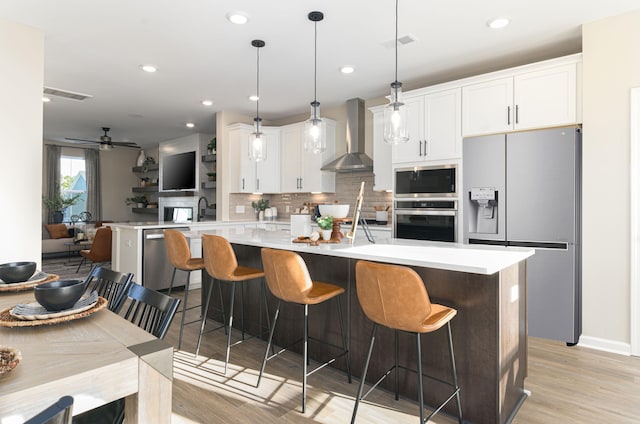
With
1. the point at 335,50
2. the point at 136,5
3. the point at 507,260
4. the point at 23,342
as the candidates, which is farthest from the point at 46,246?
the point at 507,260

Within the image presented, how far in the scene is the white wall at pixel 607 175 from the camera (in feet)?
9.77

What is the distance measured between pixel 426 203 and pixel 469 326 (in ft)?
7.49

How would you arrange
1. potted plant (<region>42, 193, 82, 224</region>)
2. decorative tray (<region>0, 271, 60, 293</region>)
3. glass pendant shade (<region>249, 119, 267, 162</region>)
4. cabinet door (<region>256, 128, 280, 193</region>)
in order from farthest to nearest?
1. potted plant (<region>42, 193, 82, 224</region>)
2. cabinet door (<region>256, 128, 280, 193</region>)
3. glass pendant shade (<region>249, 119, 267, 162</region>)
4. decorative tray (<region>0, 271, 60, 293</region>)

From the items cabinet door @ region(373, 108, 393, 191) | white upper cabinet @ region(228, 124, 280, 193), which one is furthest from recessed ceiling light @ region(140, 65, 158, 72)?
Answer: cabinet door @ region(373, 108, 393, 191)

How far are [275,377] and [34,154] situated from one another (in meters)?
2.81

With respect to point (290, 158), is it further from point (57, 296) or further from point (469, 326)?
point (57, 296)

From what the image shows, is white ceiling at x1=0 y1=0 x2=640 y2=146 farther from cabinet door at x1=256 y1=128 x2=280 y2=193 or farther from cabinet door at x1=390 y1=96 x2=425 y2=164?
cabinet door at x1=256 y1=128 x2=280 y2=193

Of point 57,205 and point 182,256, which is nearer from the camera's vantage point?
point 182,256

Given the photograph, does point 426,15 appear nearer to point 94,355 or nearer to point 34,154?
point 94,355

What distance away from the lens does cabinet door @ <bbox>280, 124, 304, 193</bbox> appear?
19.8ft

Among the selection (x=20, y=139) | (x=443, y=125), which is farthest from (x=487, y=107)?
(x=20, y=139)

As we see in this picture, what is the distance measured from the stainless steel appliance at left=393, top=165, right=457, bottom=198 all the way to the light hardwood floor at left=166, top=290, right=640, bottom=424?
1.76 metres

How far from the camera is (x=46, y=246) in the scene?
7598 mm

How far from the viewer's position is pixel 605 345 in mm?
3039
